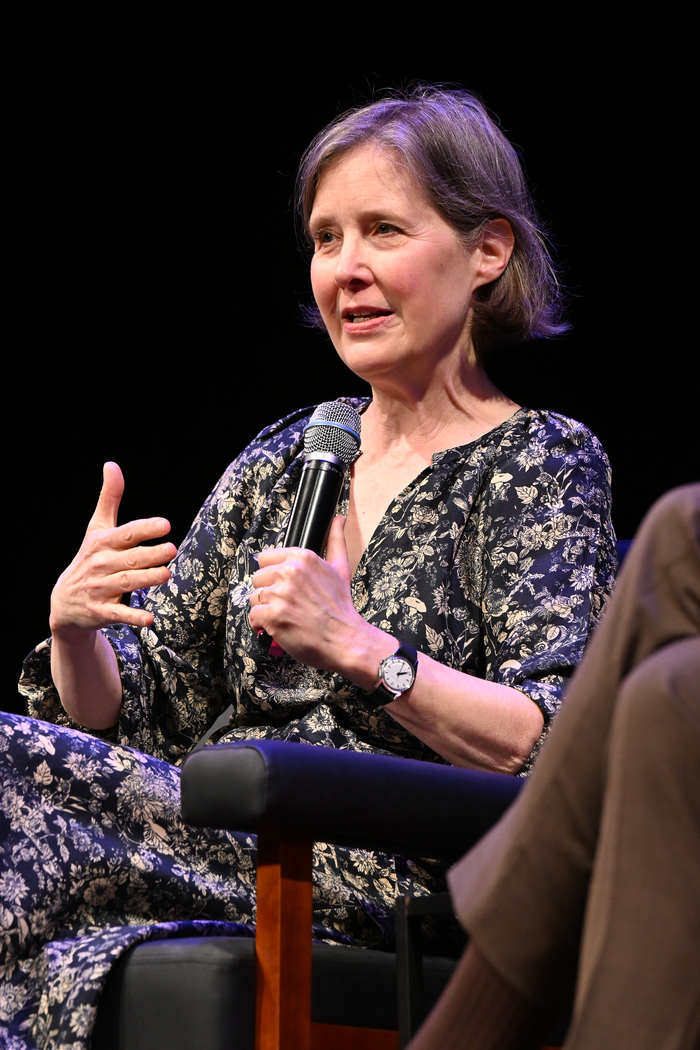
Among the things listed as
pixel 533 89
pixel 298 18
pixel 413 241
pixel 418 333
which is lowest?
pixel 418 333

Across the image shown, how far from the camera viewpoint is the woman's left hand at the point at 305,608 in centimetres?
138

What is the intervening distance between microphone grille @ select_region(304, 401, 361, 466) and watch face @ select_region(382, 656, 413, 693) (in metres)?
0.27

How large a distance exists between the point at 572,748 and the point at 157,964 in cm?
70

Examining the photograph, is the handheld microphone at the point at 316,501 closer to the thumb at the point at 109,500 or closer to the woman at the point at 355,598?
the woman at the point at 355,598

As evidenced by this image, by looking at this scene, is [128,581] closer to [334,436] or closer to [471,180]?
[334,436]

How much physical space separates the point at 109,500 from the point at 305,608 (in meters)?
0.44

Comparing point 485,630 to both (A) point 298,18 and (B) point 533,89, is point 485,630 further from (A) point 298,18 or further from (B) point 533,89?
(A) point 298,18

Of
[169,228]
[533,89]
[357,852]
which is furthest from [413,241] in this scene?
[169,228]

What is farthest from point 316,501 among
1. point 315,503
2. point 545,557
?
point 545,557

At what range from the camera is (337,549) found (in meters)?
1.52

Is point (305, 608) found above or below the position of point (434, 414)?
below

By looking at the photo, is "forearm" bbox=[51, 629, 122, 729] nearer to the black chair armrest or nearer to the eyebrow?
the black chair armrest

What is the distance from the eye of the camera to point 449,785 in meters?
1.23

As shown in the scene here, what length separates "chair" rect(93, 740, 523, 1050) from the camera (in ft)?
3.71
